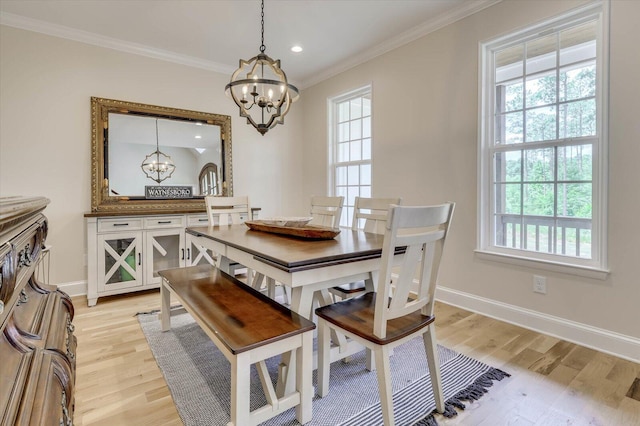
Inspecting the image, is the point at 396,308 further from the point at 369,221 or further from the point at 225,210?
the point at 225,210

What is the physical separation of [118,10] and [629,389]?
458 centimetres

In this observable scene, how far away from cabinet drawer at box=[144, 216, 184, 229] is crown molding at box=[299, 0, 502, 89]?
2.69m

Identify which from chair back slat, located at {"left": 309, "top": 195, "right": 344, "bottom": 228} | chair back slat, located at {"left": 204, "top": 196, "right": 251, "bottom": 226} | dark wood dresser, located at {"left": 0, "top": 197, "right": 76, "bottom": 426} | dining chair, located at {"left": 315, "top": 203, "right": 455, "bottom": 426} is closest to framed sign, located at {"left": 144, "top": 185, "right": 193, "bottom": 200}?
chair back slat, located at {"left": 204, "top": 196, "right": 251, "bottom": 226}

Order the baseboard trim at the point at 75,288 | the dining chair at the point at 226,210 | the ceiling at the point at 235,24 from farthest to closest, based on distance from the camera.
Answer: the baseboard trim at the point at 75,288, the dining chair at the point at 226,210, the ceiling at the point at 235,24

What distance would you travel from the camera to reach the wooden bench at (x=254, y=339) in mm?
1300

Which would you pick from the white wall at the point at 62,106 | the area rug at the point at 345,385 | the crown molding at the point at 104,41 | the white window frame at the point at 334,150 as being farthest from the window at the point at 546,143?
the white wall at the point at 62,106

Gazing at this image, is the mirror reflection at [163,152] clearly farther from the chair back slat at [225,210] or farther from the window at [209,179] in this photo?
the chair back slat at [225,210]

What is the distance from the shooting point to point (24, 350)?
2.65 feet

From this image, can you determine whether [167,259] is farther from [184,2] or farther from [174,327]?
[184,2]

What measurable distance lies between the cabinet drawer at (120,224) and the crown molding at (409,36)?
2.99 meters

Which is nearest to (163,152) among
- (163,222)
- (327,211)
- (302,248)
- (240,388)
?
(163,222)

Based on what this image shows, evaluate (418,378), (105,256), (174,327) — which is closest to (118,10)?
(105,256)

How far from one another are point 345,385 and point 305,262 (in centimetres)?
88

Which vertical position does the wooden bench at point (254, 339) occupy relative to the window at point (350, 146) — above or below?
below
